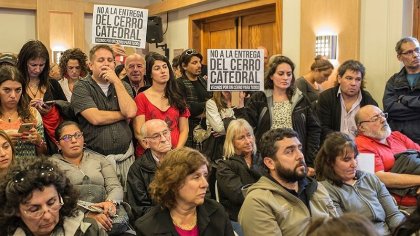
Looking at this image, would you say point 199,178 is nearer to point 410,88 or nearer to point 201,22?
point 410,88

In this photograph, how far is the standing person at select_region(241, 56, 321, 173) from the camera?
140 inches

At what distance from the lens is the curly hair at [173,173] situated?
2150 millimetres

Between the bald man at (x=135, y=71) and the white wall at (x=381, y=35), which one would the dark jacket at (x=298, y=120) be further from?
the white wall at (x=381, y=35)

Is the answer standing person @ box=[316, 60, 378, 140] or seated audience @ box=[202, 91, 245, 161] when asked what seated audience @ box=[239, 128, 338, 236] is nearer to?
seated audience @ box=[202, 91, 245, 161]

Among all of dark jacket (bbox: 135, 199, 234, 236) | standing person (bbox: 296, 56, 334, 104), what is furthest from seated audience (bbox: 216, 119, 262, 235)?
standing person (bbox: 296, 56, 334, 104)

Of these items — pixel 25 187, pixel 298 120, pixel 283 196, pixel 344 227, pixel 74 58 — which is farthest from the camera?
pixel 74 58

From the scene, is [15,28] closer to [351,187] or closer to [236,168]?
[236,168]

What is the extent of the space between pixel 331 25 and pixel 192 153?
351cm

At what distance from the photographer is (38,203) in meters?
1.88

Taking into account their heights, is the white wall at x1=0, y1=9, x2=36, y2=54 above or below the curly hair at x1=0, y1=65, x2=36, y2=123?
above

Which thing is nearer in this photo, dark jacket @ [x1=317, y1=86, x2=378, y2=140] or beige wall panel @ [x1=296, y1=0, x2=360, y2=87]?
dark jacket @ [x1=317, y1=86, x2=378, y2=140]

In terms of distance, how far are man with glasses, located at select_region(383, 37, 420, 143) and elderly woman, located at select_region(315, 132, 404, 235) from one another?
46.3 inches

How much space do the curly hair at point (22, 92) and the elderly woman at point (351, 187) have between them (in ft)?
5.46

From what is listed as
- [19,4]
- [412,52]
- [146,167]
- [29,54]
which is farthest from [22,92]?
[19,4]
